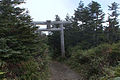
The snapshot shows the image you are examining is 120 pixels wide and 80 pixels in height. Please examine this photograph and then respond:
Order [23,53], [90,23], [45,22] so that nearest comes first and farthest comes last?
[23,53] → [45,22] → [90,23]

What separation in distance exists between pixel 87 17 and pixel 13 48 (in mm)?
10389

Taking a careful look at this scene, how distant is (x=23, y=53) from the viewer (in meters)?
5.59

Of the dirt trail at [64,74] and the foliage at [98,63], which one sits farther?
the dirt trail at [64,74]

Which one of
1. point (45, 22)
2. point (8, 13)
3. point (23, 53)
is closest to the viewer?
point (23, 53)

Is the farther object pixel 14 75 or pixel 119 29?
pixel 119 29

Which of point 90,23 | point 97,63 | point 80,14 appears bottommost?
point 97,63

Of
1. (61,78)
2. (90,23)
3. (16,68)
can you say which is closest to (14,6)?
(16,68)

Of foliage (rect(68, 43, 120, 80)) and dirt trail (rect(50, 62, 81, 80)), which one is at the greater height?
foliage (rect(68, 43, 120, 80))

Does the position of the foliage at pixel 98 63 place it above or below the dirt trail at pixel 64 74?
above

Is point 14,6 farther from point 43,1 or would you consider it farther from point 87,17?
point 87,17

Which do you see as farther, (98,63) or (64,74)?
(64,74)

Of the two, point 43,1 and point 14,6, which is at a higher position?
point 43,1

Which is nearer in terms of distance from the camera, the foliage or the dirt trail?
the foliage

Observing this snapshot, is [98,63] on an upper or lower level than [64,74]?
upper
